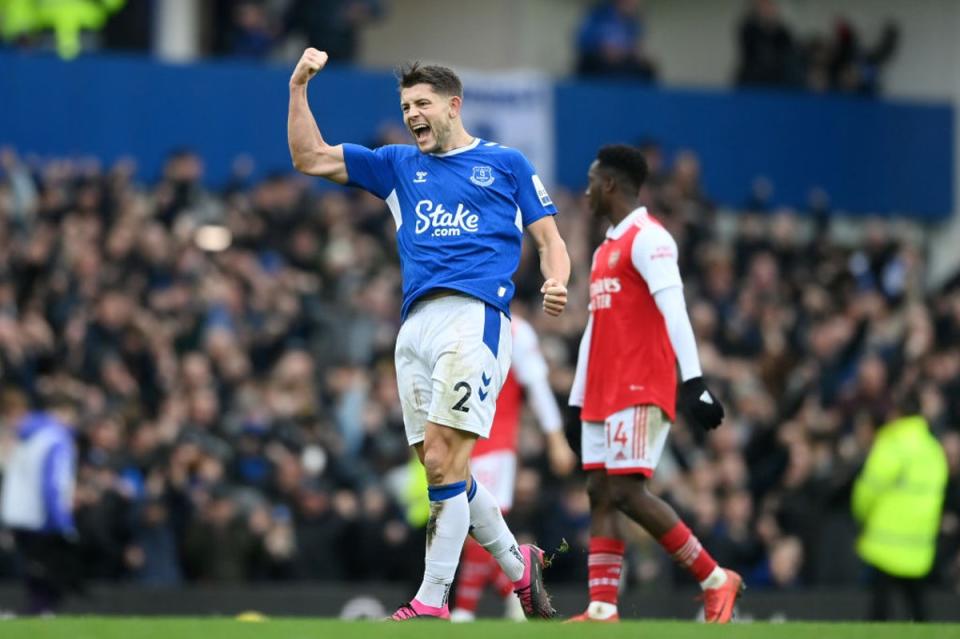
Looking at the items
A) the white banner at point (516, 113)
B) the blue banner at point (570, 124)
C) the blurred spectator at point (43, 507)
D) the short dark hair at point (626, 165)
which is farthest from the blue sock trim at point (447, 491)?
the white banner at point (516, 113)

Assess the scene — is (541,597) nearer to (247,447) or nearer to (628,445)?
(628,445)

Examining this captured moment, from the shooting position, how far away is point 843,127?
91.2 feet

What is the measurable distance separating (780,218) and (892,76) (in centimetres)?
492

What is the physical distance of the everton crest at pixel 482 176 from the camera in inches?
410

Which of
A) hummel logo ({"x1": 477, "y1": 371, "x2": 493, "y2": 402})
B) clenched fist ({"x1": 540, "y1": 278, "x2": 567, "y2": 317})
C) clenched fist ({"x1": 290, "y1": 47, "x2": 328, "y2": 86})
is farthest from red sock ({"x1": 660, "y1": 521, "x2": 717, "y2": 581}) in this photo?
clenched fist ({"x1": 290, "y1": 47, "x2": 328, "y2": 86})

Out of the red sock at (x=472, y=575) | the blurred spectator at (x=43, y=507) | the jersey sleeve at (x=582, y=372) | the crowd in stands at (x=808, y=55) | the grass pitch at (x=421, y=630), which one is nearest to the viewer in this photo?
the grass pitch at (x=421, y=630)

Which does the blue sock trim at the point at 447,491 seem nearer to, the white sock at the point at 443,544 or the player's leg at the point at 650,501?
the white sock at the point at 443,544

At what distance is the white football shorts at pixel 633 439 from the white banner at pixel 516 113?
1295cm

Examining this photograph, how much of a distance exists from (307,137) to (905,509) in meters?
8.93

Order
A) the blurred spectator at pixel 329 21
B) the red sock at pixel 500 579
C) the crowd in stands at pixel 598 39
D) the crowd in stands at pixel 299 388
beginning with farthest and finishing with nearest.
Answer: the crowd in stands at pixel 598 39, the blurred spectator at pixel 329 21, the crowd in stands at pixel 299 388, the red sock at pixel 500 579

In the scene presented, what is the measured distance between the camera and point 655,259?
11.2 metres

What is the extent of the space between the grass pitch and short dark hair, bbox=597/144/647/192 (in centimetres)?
263

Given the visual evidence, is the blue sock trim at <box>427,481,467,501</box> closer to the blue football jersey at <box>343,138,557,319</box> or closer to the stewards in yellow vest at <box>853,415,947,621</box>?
the blue football jersey at <box>343,138,557,319</box>

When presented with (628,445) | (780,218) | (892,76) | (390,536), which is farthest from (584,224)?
(628,445)
